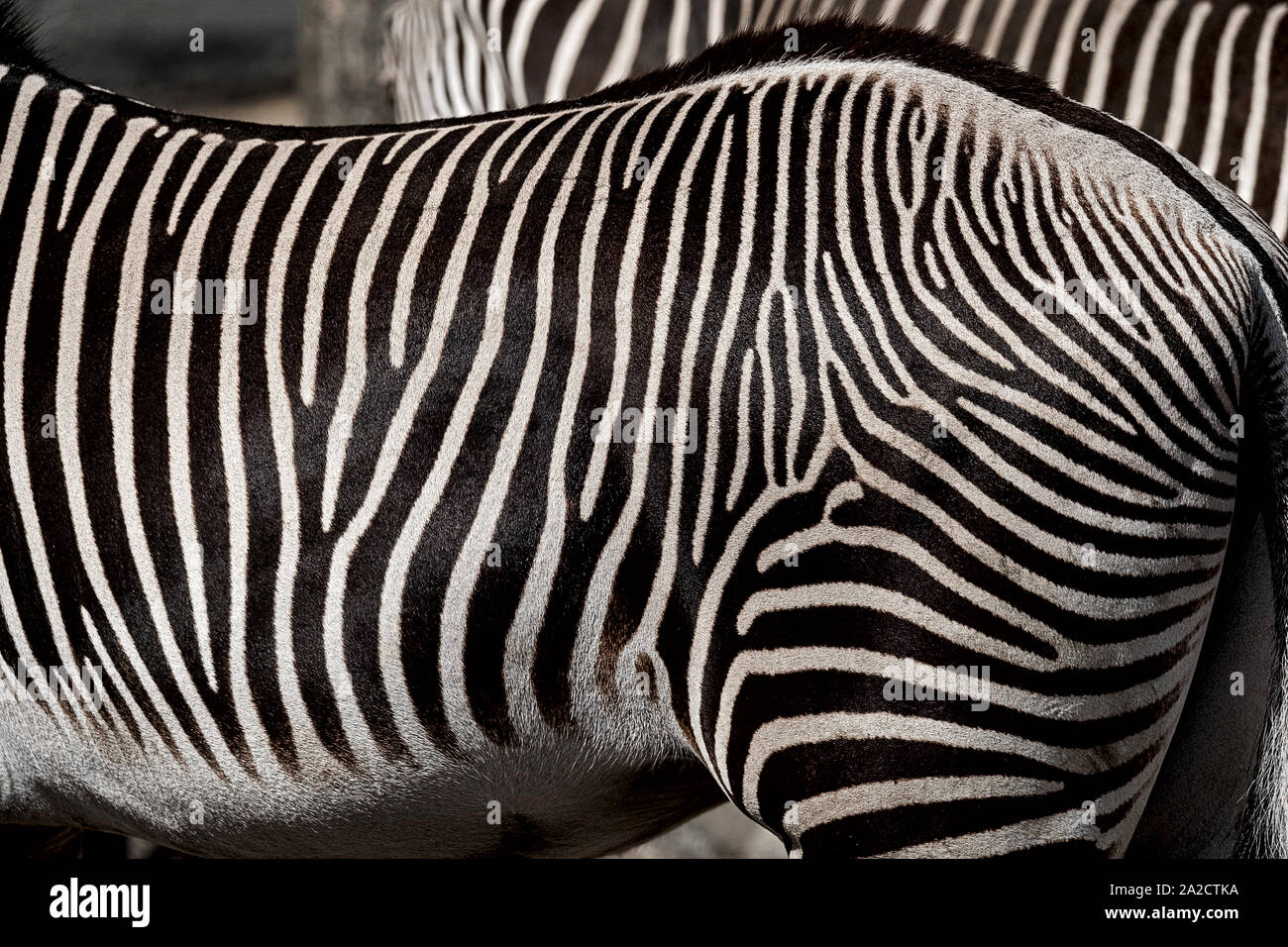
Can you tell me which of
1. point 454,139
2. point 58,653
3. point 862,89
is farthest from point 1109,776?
point 58,653

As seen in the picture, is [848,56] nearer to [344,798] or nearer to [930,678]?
[930,678]

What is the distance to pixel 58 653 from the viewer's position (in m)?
2.47

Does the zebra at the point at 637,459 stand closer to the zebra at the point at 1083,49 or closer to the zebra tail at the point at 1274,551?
the zebra tail at the point at 1274,551

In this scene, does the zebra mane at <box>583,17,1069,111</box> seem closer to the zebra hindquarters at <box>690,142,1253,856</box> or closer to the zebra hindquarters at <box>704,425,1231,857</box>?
the zebra hindquarters at <box>690,142,1253,856</box>

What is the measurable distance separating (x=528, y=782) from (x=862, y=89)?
1.42m

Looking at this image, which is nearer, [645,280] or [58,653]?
[645,280]

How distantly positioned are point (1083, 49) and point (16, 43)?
131 inches

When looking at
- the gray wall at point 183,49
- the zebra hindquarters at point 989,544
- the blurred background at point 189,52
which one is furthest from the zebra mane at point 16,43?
the gray wall at point 183,49

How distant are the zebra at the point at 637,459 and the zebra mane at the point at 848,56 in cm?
1

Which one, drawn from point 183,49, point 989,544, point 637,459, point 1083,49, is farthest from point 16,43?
→ point 183,49

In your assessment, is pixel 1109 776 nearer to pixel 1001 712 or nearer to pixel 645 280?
pixel 1001 712

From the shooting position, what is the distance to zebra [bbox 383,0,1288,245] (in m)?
4.25

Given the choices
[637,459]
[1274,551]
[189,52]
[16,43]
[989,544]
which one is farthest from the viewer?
[189,52]

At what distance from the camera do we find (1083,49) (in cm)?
447
